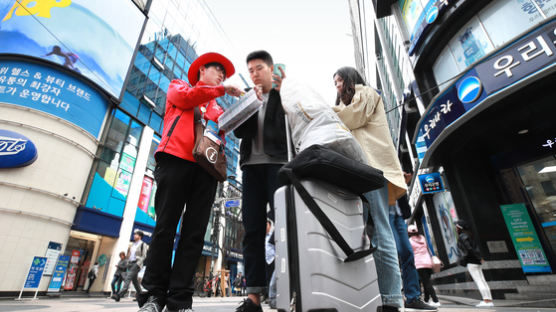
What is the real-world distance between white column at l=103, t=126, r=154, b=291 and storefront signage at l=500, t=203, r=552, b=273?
14055 mm

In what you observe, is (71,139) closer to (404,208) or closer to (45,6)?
(45,6)

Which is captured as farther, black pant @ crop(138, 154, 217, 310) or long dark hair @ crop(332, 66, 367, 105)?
long dark hair @ crop(332, 66, 367, 105)

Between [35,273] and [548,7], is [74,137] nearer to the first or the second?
[35,273]

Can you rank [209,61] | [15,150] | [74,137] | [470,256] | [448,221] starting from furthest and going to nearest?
[74,137] < [15,150] < [448,221] < [470,256] < [209,61]

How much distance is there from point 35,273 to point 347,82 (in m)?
9.56

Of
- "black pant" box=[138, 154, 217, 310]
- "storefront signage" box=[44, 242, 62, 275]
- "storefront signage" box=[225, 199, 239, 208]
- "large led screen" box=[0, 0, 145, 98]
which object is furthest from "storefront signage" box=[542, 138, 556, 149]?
"large led screen" box=[0, 0, 145, 98]

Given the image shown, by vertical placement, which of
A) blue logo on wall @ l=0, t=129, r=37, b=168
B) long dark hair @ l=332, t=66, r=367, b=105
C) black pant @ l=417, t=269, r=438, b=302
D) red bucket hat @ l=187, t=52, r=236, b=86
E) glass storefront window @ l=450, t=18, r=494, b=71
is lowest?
black pant @ l=417, t=269, r=438, b=302

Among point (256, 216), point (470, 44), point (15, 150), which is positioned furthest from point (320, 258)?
point (15, 150)

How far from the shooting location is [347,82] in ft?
6.89

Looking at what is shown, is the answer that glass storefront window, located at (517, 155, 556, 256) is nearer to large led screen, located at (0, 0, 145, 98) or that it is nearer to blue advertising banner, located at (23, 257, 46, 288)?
blue advertising banner, located at (23, 257, 46, 288)

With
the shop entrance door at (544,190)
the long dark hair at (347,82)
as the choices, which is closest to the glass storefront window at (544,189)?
the shop entrance door at (544,190)

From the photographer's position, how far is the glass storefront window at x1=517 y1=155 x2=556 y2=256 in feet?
18.6

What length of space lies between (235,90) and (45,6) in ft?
44.3

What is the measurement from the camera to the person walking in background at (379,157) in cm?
169
